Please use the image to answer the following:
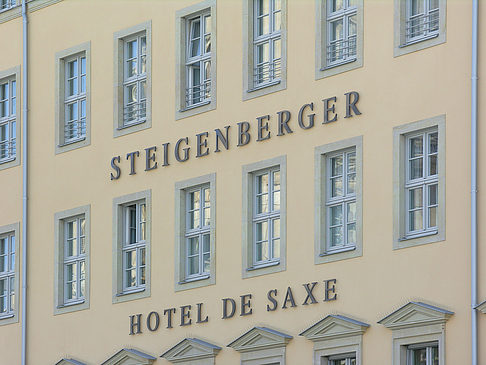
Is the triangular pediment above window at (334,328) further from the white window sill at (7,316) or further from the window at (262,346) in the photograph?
the white window sill at (7,316)

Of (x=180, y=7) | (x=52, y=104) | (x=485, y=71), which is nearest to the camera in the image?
(x=485, y=71)

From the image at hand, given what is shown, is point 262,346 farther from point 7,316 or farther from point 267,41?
point 7,316

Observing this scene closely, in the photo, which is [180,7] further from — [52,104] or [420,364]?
[420,364]

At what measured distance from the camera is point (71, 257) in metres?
38.9

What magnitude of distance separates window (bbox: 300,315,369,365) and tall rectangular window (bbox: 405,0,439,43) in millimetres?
4680

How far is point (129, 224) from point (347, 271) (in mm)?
6219

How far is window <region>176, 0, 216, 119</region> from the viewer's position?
36375 millimetres

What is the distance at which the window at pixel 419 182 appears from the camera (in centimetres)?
3166

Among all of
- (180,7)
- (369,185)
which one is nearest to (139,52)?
(180,7)

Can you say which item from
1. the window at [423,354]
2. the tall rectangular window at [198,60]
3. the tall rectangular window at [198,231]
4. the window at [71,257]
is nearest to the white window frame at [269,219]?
the tall rectangular window at [198,231]

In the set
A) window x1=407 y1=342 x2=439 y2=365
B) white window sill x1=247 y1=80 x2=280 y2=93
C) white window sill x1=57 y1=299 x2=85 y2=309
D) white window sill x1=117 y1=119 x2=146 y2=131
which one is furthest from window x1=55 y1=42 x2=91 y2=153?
window x1=407 y1=342 x2=439 y2=365

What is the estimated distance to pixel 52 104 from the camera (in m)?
39.8

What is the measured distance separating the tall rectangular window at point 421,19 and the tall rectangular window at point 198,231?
5.36 metres

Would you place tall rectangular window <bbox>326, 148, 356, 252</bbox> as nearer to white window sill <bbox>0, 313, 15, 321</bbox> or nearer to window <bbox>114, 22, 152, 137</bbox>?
window <bbox>114, 22, 152, 137</bbox>
